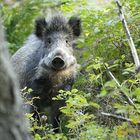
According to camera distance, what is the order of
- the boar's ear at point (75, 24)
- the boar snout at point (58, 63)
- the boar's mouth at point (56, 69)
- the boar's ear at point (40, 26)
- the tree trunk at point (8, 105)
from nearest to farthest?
the tree trunk at point (8, 105), the boar snout at point (58, 63), the boar's mouth at point (56, 69), the boar's ear at point (75, 24), the boar's ear at point (40, 26)

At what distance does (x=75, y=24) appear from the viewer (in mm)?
6945

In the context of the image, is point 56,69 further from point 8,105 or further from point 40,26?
point 8,105

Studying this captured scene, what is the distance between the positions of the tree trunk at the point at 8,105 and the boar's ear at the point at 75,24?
15.9 feet

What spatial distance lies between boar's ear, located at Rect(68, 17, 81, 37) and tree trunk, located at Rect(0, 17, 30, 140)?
15.9 ft

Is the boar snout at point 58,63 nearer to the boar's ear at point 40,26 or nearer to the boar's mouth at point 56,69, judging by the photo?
the boar's mouth at point 56,69

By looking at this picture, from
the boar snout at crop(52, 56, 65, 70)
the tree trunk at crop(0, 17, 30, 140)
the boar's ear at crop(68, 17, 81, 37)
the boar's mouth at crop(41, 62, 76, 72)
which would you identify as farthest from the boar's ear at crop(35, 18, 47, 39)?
the tree trunk at crop(0, 17, 30, 140)

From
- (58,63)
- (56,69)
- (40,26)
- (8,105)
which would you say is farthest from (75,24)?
(8,105)

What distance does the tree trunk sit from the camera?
6.45ft

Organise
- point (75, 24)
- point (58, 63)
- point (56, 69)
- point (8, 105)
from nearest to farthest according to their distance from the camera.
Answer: point (8, 105)
point (58, 63)
point (56, 69)
point (75, 24)

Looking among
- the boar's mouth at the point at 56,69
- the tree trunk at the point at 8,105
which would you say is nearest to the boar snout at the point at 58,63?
the boar's mouth at the point at 56,69

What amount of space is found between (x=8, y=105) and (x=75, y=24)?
5015 millimetres

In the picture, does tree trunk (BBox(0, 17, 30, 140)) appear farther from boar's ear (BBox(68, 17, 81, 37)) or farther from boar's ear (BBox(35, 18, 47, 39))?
boar's ear (BBox(35, 18, 47, 39))

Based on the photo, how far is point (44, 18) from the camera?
714cm

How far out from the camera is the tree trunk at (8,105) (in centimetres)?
196
